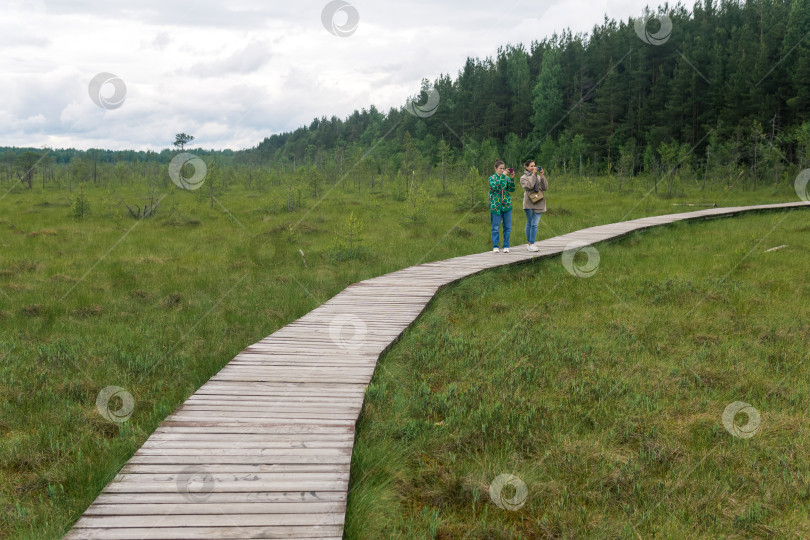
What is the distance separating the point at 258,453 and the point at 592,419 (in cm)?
281

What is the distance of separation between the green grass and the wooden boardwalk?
1.03ft

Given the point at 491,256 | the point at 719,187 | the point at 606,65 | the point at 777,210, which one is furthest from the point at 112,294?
the point at 606,65

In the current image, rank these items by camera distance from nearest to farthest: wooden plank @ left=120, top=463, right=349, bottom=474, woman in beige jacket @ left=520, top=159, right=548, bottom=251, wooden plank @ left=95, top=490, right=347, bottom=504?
1. wooden plank @ left=95, top=490, right=347, bottom=504
2. wooden plank @ left=120, top=463, right=349, bottom=474
3. woman in beige jacket @ left=520, top=159, right=548, bottom=251

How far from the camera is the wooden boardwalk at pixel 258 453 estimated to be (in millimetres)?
2768

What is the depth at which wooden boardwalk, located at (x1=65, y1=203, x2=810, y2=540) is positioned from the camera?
9.08 feet

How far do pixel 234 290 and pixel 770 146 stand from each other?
4009 cm

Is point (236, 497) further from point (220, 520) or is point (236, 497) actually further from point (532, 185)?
point (532, 185)

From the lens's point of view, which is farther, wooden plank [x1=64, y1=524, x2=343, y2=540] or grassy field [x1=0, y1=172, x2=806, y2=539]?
grassy field [x1=0, y1=172, x2=806, y2=539]

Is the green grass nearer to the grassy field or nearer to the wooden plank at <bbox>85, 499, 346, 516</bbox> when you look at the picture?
the grassy field

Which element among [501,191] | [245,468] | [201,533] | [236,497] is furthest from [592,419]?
[501,191]

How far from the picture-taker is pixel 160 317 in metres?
8.13

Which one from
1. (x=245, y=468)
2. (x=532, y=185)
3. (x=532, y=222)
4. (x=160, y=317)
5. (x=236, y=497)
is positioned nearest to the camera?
(x=236, y=497)

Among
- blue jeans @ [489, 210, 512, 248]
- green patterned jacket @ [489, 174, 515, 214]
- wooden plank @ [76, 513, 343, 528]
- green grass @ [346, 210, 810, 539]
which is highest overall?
green patterned jacket @ [489, 174, 515, 214]

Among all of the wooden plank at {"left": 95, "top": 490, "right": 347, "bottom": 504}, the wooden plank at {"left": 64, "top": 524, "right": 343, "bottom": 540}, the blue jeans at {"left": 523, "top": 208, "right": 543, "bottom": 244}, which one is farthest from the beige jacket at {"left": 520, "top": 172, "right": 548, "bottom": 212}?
the wooden plank at {"left": 64, "top": 524, "right": 343, "bottom": 540}
